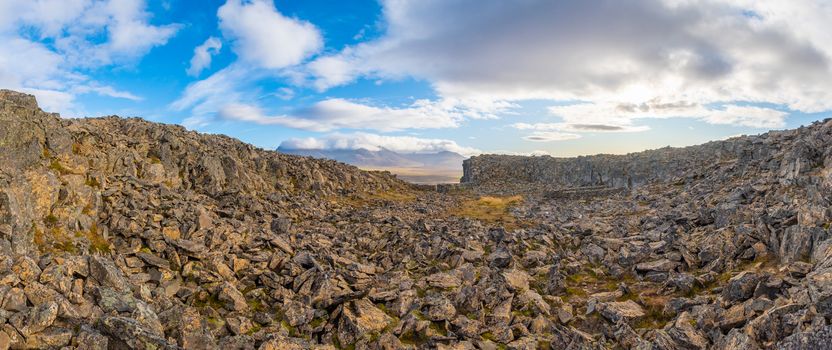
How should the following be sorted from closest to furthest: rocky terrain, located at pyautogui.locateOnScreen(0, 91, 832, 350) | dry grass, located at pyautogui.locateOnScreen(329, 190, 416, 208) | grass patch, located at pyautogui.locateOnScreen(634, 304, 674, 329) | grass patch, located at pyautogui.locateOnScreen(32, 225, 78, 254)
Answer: rocky terrain, located at pyautogui.locateOnScreen(0, 91, 832, 350) < grass patch, located at pyautogui.locateOnScreen(634, 304, 674, 329) < grass patch, located at pyautogui.locateOnScreen(32, 225, 78, 254) < dry grass, located at pyautogui.locateOnScreen(329, 190, 416, 208)

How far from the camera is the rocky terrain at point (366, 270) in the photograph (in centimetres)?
1077

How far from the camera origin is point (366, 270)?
1955 cm

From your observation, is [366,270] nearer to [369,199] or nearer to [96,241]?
[96,241]

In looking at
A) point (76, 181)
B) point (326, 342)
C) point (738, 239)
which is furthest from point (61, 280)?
point (738, 239)

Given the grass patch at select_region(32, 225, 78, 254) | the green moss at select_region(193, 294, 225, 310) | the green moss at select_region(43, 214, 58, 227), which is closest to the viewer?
the green moss at select_region(193, 294, 225, 310)

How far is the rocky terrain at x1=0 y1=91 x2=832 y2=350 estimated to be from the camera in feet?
35.3

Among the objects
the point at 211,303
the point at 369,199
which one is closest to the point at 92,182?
the point at 211,303

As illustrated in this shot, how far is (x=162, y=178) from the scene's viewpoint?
3133cm

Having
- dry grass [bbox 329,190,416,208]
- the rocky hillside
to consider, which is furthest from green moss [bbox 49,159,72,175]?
the rocky hillside

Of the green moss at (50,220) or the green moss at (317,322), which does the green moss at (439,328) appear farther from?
the green moss at (50,220)

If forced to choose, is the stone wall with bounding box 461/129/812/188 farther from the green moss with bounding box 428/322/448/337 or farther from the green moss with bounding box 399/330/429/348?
the green moss with bounding box 399/330/429/348

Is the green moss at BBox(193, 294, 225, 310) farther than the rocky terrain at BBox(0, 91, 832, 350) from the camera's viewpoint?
Yes

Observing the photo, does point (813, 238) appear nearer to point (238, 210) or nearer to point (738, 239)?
point (738, 239)

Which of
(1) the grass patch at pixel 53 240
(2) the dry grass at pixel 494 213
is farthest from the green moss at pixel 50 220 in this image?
(2) the dry grass at pixel 494 213
